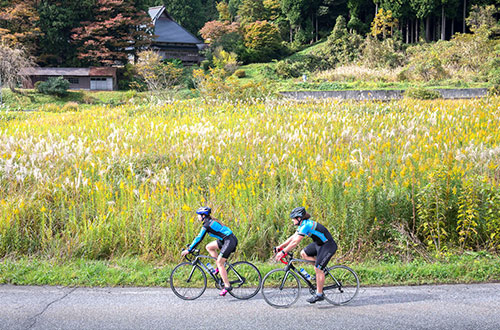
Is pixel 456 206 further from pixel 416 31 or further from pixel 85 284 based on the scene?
pixel 416 31

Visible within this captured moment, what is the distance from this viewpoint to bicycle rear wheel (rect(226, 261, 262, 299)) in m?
4.84

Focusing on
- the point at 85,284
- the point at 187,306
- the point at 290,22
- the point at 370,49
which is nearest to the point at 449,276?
the point at 187,306

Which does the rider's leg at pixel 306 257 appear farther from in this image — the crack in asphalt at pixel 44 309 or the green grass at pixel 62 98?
the green grass at pixel 62 98

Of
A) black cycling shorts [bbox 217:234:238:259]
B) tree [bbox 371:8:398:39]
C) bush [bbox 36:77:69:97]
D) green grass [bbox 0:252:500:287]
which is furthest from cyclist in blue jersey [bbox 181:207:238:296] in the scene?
tree [bbox 371:8:398:39]

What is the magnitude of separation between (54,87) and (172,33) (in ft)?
70.4

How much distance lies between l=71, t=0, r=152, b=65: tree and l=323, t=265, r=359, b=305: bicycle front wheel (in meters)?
33.4

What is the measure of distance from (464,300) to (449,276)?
613mm

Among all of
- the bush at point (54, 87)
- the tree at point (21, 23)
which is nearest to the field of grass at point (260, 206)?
the bush at point (54, 87)

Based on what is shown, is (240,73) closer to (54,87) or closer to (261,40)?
(261,40)

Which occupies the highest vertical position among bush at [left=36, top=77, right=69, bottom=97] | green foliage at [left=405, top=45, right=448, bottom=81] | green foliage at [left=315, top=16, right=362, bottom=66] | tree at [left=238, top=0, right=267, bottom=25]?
tree at [left=238, top=0, right=267, bottom=25]

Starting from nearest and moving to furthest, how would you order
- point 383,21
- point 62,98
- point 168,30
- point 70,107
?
point 70,107, point 62,98, point 383,21, point 168,30

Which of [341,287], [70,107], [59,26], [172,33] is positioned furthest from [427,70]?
[172,33]

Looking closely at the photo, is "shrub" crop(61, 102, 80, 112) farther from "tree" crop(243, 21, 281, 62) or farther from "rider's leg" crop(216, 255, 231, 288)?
"tree" crop(243, 21, 281, 62)

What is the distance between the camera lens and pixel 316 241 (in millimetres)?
4539
